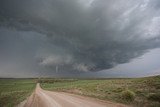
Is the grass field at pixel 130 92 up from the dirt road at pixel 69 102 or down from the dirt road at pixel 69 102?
up

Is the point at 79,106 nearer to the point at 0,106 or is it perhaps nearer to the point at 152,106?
the point at 152,106

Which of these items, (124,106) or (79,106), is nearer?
(124,106)

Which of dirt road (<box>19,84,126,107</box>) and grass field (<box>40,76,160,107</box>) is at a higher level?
grass field (<box>40,76,160,107</box>)

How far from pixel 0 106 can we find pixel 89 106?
24.1 metres

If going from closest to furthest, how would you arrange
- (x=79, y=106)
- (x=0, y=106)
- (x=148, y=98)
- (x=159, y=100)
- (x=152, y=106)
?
(x=152, y=106) < (x=79, y=106) < (x=159, y=100) < (x=148, y=98) < (x=0, y=106)

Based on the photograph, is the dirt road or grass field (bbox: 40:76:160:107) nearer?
the dirt road

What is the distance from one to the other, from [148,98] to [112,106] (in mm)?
6577

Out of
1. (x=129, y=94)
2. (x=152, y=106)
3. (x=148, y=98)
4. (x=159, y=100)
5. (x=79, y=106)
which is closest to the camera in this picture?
(x=152, y=106)

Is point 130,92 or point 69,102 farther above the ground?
point 130,92

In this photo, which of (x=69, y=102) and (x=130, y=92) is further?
(x=130, y=92)

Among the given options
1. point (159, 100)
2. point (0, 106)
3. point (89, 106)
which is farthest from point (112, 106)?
point (0, 106)

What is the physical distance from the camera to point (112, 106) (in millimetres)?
19312

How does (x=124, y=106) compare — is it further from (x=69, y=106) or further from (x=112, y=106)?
(x=69, y=106)

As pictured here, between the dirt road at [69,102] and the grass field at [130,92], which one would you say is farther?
the grass field at [130,92]
